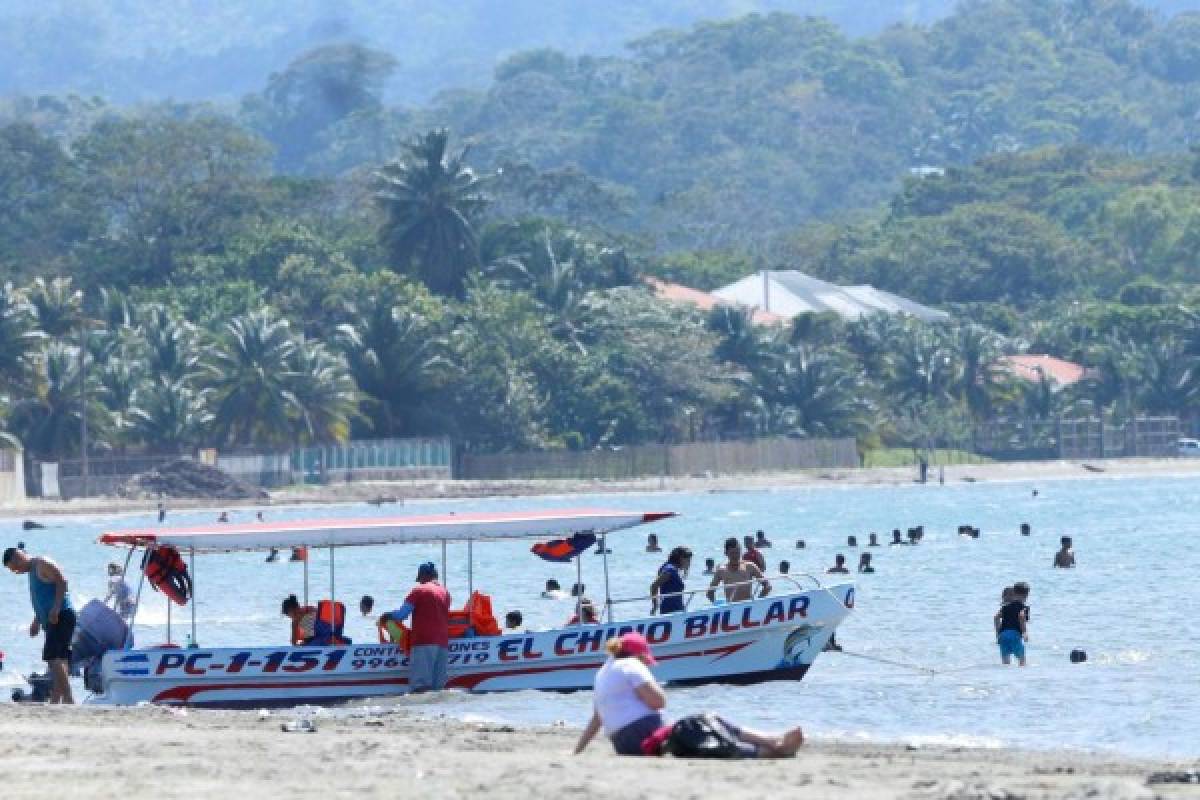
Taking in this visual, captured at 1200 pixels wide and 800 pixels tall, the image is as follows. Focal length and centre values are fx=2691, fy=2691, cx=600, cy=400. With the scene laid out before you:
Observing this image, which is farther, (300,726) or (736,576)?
(736,576)

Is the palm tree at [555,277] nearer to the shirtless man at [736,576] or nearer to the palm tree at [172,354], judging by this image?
the palm tree at [172,354]

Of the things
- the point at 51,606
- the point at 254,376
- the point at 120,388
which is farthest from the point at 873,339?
the point at 51,606

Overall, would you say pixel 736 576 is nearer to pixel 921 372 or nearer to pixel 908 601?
pixel 908 601

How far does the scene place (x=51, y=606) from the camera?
79.0 feet

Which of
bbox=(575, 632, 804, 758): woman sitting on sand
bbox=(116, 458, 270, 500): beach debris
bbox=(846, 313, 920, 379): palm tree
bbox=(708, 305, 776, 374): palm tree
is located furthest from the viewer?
bbox=(846, 313, 920, 379): palm tree

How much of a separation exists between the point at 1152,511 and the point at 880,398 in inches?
1286

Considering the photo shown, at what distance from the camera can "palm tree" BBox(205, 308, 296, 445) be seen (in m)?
92.5

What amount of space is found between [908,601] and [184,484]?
48809 mm

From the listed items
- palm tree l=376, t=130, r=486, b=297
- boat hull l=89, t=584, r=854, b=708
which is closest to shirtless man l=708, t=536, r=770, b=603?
boat hull l=89, t=584, r=854, b=708

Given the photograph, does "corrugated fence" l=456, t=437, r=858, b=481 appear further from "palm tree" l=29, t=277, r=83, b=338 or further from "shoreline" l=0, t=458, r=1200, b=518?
"palm tree" l=29, t=277, r=83, b=338

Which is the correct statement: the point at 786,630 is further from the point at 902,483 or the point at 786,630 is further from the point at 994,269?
the point at 994,269

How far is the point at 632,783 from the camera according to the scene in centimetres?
1689

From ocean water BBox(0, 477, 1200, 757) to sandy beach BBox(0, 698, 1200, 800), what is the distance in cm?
313

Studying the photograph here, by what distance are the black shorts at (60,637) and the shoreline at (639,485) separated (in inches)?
2408
